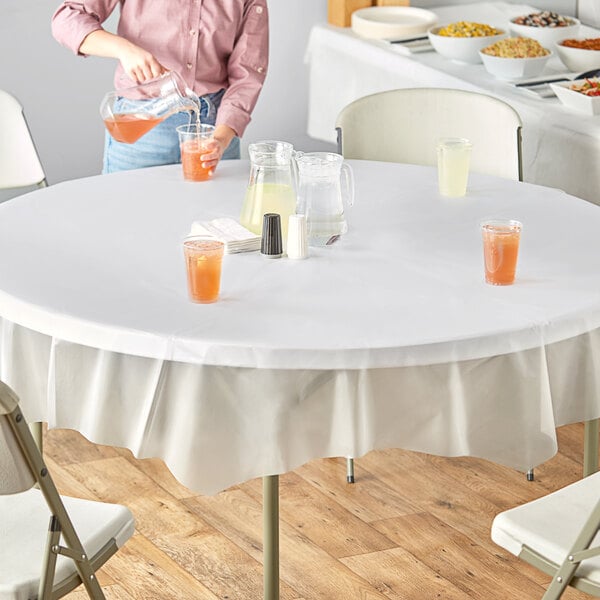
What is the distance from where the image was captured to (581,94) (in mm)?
3797

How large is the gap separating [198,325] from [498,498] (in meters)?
1.36

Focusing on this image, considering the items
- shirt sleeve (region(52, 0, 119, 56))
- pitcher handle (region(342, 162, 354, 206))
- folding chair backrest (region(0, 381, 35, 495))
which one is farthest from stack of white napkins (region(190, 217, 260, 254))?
shirt sleeve (region(52, 0, 119, 56))

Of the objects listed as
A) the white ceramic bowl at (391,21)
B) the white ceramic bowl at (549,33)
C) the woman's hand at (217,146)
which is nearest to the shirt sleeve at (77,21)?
the woman's hand at (217,146)

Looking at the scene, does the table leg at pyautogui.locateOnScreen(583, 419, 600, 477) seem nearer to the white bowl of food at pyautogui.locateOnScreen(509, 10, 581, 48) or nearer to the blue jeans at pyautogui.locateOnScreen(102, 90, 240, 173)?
the blue jeans at pyautogui.locateOnScreen(102, 90, 240, 173)

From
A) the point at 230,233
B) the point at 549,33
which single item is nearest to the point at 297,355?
the point at 230,233

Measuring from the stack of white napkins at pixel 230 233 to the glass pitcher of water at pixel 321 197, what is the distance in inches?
4.6

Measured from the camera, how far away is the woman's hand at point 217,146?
2.78 m

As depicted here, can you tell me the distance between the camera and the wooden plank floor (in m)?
2.67

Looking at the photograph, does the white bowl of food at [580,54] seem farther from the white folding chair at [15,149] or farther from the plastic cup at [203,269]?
the plastic cup at [203,269]

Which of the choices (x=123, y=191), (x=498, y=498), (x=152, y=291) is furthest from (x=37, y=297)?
(x=498, y=498)

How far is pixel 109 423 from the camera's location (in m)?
2.01

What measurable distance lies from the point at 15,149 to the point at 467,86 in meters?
1.64

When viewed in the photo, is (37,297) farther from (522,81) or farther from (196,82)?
(522,81)

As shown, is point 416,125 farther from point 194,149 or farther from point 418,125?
point 194,149
